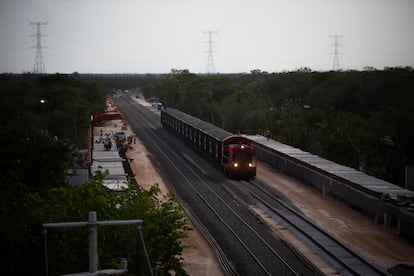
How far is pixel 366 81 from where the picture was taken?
6550 centimetres

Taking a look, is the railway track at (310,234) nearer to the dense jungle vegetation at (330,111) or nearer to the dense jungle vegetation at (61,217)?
the dense jungle vegetation at (61,217)

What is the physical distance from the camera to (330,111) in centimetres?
5897

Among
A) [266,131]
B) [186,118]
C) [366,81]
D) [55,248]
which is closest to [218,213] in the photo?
[55,248]

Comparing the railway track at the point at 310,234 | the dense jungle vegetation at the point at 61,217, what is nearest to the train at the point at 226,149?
the railway track at the point at 310,234

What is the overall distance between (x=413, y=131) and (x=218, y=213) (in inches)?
720

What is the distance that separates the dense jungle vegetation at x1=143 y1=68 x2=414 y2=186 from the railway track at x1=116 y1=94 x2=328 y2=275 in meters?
11.4

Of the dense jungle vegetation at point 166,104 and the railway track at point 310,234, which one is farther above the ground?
the dense jungle vegetation at point 166,104

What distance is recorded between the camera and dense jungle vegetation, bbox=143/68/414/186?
133 feet

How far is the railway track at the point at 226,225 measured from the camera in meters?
20.8

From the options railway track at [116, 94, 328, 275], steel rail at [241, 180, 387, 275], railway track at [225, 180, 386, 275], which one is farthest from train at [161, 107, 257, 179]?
steel rail at [241, 180, 387, 275]

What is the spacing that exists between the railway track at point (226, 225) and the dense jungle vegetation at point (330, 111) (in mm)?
11363

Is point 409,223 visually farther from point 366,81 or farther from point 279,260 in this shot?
point 366,81

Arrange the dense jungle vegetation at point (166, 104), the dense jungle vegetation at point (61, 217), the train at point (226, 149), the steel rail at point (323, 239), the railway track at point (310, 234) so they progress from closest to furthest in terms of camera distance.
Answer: the dense jungle vegetation at point (61, 217), the dense jungle vegetation at point (166, 104), the steel rail at point (323, 239), the railway track at point (310, 234), the train at point (226, 149)

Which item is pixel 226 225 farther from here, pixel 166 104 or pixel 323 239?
pixel 166 104
